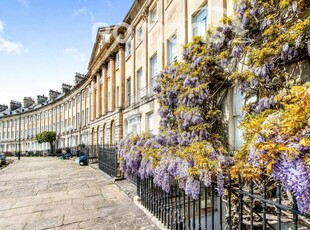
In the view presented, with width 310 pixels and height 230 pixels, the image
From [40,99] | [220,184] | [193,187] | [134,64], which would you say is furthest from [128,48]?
[40,99]

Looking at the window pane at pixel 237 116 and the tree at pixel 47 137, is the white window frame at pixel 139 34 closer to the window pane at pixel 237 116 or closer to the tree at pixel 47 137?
the window pane at pixel 237 116

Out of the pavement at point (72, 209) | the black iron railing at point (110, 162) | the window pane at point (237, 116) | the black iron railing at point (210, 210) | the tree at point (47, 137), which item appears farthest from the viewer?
the tree at point (47, 137)

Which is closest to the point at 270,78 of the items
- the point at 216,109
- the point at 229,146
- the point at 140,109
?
the point at 216,109

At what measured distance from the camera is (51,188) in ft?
26.6

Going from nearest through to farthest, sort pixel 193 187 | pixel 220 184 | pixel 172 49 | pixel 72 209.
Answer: pixel 220 184 < pixel 193 187 < pixel 72 209 < pixel 172 49

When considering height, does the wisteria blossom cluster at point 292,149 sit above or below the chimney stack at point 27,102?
below

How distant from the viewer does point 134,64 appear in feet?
53.7

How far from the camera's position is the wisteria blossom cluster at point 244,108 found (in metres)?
1.77

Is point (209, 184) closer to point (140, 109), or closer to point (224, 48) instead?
point (224, 48)

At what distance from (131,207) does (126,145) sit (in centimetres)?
202

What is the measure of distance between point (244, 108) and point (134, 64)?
12334mm

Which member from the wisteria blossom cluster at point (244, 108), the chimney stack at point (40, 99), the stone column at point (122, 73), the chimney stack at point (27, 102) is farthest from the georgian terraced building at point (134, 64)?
the chimney stack at point (27, 102)

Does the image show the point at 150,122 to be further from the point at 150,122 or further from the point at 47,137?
the point at 47,137

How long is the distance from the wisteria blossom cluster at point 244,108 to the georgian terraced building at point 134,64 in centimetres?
117
